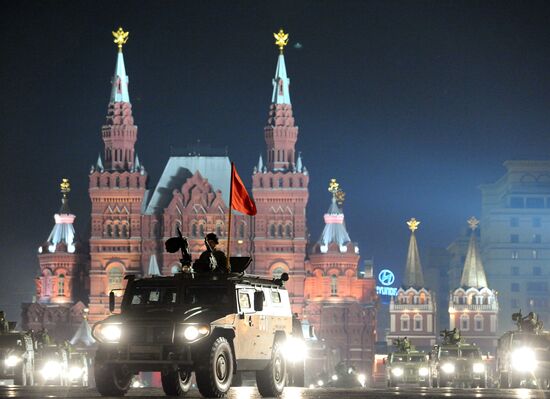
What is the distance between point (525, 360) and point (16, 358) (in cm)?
1809

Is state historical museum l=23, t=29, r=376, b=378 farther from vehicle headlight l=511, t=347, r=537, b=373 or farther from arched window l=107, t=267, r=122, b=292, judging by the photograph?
vehicle headlight l=511, t=347, r=537, b=373

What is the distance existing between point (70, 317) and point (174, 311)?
10094cm

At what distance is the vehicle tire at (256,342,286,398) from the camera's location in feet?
84.7

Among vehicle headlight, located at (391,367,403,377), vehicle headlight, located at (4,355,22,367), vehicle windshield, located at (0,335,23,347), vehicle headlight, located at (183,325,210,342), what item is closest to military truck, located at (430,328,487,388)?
vehicle headlight, located at (391,367,403,377)

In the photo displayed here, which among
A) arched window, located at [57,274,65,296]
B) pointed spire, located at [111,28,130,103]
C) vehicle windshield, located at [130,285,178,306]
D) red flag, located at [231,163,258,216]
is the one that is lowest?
vehicle windshield, located at [130,285,178,306]

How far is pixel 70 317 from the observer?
405 feet

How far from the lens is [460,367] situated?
56.6m

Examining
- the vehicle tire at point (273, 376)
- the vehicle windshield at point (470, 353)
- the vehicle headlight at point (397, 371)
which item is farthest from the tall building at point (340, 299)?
the vehicle tire at point (273, 376)

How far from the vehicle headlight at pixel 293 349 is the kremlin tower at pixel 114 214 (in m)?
91.8

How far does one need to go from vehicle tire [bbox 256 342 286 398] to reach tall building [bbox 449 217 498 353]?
103 m

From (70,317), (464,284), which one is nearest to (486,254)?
(464,284)

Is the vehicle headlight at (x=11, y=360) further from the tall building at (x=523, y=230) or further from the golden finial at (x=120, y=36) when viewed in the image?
the tall building at (x=523, y=230)

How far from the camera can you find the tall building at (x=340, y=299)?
404 feet

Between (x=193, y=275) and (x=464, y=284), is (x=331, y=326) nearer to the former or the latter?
(x=464, y=284)
